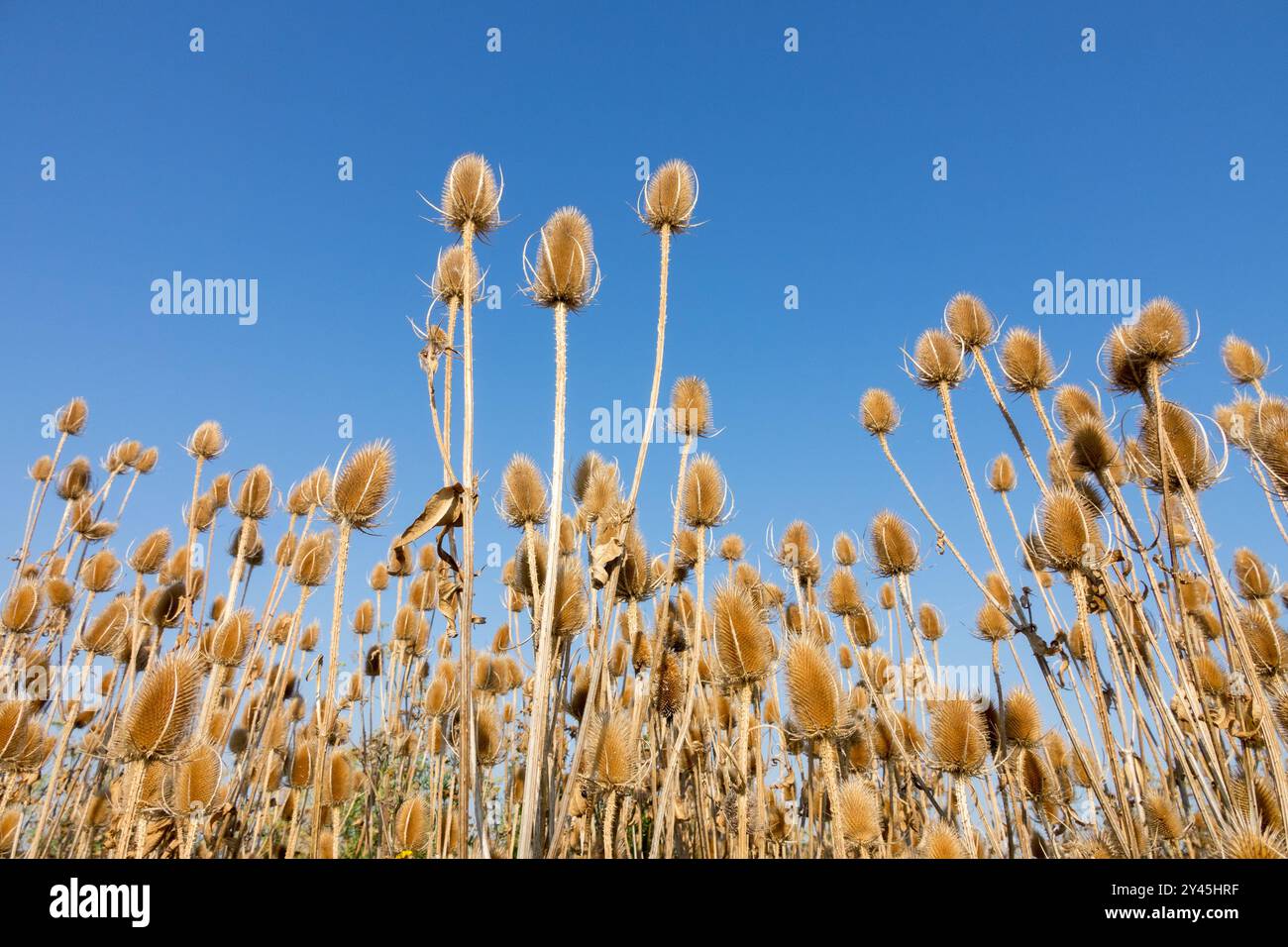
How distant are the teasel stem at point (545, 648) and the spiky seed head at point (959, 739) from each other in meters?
2.72

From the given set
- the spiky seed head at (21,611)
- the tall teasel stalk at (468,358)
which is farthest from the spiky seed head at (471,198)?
the spiky seed head at (21,611)

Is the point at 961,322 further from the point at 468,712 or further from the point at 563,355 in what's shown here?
the point at 468,712

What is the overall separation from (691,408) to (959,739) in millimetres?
2668

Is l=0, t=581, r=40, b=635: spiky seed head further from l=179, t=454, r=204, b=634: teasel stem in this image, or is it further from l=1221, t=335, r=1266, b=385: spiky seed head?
l=1221, t=335, r=1266, b=385: spiky seed head

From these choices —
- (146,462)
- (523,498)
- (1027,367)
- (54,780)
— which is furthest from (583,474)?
(146,462)

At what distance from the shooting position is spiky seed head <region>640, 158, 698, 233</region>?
4.07 meters

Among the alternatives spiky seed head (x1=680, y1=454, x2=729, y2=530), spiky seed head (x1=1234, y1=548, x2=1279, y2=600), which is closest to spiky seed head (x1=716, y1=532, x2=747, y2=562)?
spiky seed head (x1=680, y1=454, x2=729, y2=530)

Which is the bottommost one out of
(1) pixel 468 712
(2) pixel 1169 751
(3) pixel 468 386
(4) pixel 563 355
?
(2) pixel 1169 751

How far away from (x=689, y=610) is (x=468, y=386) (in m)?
4.66

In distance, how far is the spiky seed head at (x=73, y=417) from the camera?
27.9 ft

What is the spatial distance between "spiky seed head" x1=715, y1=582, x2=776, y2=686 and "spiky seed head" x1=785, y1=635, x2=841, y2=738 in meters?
0.19
